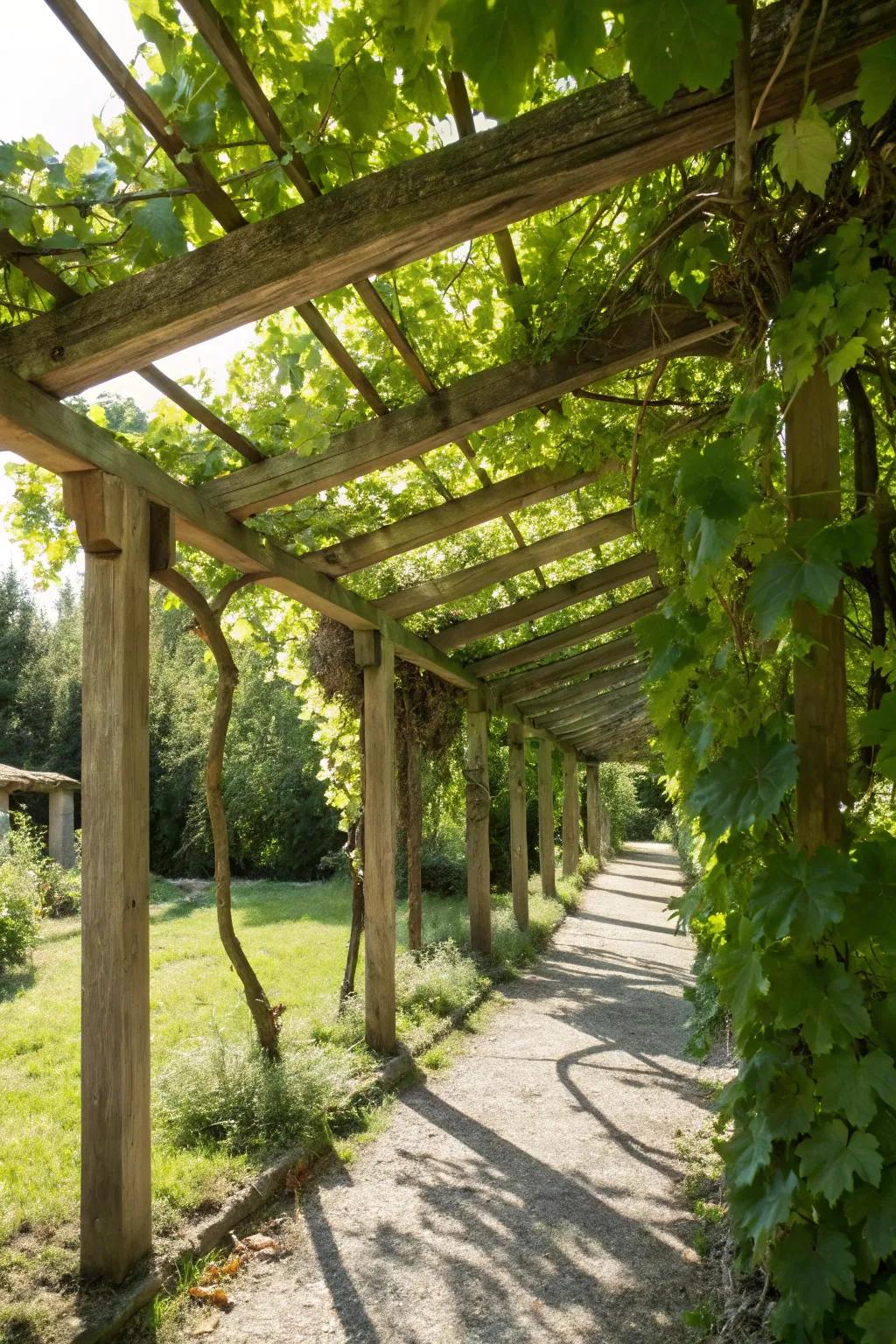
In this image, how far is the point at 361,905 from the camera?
661 centimetres

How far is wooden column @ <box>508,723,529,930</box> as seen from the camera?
10.9 m

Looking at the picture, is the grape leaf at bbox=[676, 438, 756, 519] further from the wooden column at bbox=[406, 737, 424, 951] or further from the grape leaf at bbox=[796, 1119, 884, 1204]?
the wooden column at bbox=[406, 737, 424, 951]

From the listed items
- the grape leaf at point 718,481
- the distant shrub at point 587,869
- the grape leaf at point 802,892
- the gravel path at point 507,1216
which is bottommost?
the distant shrub at point 587,869

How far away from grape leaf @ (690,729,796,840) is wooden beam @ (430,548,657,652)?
15.9 feet

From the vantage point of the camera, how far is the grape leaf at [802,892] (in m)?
1.71

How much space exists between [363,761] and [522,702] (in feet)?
17.2

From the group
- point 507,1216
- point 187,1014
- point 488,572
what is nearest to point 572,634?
point 488,572

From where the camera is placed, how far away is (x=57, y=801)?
734 inches

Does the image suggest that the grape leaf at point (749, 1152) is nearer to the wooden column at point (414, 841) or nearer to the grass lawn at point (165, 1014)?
the grass lawn at point (165, 1014)

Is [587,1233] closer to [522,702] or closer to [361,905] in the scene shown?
[361,905]

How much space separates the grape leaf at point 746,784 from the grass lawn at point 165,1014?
268 centimetres

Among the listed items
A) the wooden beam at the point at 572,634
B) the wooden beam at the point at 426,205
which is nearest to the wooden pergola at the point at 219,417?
the wooden beam at the point at 426,205

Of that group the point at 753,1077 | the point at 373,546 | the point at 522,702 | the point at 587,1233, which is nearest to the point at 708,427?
the point at 373,546

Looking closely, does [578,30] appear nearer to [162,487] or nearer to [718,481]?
[718,481]
